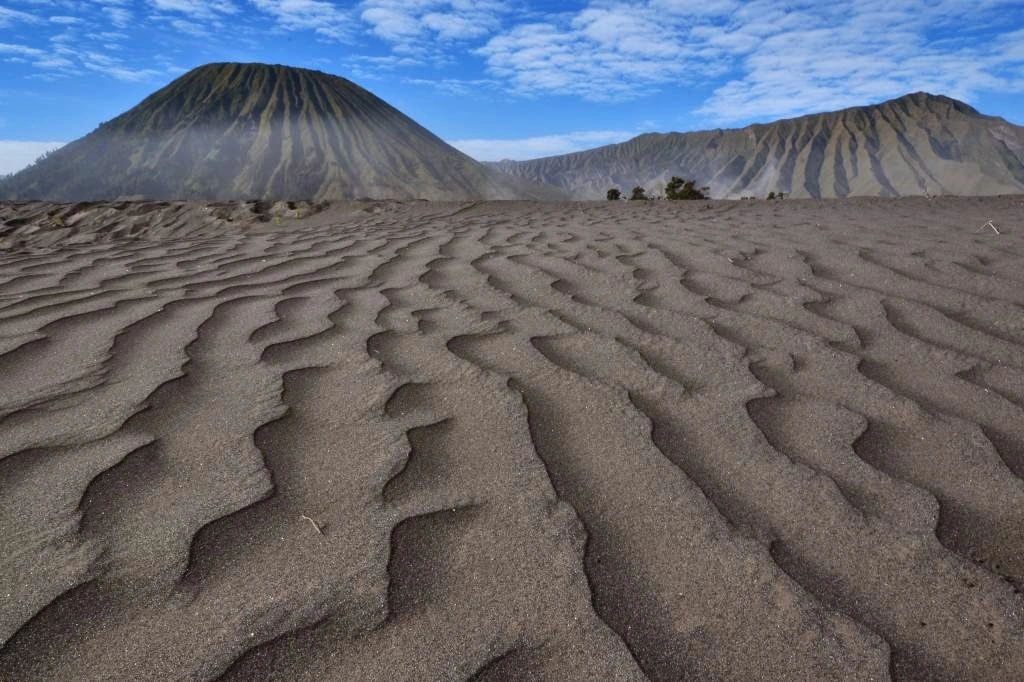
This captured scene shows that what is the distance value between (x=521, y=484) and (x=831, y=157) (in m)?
88.3

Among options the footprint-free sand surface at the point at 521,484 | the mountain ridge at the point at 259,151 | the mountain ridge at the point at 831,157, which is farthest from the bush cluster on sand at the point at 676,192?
the mountain ridge at the point at 831,157

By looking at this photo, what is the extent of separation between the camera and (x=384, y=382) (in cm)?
194

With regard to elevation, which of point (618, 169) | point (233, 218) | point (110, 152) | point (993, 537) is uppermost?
point (993, 537)

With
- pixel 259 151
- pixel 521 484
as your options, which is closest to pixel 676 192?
pixel 521 484

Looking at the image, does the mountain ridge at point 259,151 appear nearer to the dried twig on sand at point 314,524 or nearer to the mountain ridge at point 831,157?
the mountain ridge at point 831,157

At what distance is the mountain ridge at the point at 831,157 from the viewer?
6838 cm

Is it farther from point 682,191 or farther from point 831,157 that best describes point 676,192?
point 831,157

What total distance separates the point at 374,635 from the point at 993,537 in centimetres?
105

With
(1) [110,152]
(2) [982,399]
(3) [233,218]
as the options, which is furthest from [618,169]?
(2) [982,399]

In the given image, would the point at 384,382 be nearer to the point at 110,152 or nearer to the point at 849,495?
the point at 849,495

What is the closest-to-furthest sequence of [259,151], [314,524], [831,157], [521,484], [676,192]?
1. [314,524]
2. [521,484]
3. [676,192]
4. [259,151]
5. [831,157]

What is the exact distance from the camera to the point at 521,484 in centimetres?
140

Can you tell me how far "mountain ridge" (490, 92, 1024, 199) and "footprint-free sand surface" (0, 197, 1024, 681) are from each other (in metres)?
66.9

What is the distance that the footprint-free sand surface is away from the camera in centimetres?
100
